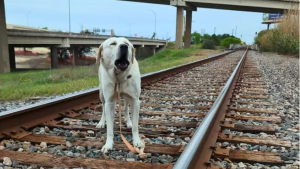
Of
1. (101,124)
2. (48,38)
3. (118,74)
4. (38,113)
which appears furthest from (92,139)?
(48,38)

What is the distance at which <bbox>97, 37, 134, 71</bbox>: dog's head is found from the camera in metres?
2.63

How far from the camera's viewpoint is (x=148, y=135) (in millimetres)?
3260

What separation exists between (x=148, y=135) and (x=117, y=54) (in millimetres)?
1054

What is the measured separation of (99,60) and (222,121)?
167 centimetres

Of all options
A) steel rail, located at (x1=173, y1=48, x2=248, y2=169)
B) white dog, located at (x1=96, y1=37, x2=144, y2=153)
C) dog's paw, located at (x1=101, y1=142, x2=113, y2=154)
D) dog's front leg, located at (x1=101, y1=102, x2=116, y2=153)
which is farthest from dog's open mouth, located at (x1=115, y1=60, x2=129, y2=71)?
steel rail, located at (x1=173, y1=48, x2=248, y2=169)

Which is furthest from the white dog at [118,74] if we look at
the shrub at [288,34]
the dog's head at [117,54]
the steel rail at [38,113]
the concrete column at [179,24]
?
the concrete column at [179,24]

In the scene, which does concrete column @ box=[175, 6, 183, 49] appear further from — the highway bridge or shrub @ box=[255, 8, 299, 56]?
shrub @ box=[255, 8, 299, 56]

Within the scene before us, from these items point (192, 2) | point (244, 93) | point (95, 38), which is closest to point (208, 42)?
point (192, 2)

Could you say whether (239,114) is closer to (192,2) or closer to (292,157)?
(292,157)

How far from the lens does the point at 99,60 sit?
291cm

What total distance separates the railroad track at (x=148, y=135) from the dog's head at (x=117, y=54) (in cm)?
81

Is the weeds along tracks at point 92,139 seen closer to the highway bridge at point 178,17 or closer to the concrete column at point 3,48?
the concrete column at point 3,48

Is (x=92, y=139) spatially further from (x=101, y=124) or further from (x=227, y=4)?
(x=227, y=4)

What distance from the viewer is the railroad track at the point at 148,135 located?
8.23 ft
